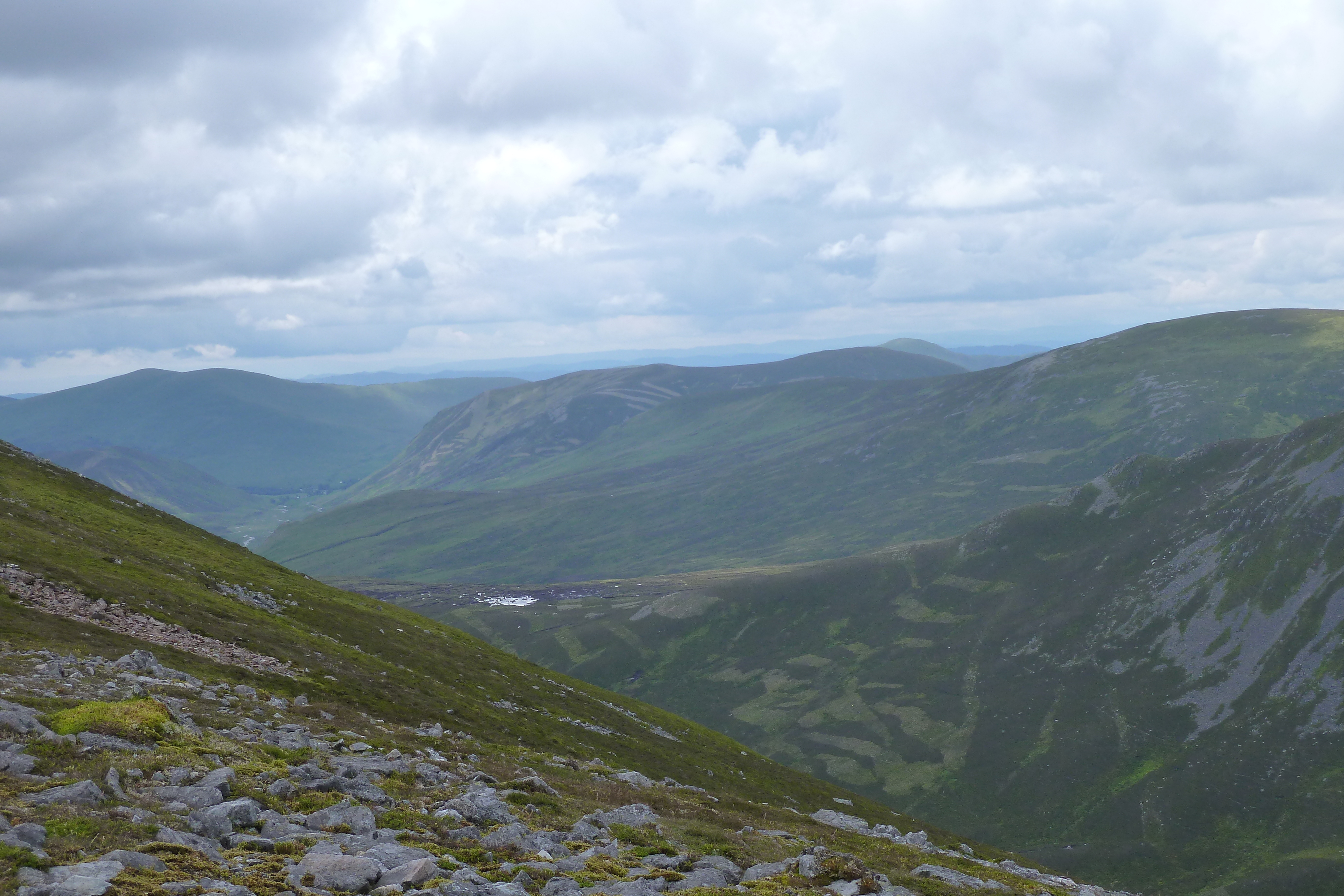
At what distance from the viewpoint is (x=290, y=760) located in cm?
3681

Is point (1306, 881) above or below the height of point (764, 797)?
below

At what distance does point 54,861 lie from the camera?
22500mm

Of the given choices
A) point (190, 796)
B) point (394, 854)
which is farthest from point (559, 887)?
point (190, 796)

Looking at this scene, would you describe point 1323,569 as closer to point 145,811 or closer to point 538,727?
point 538,727

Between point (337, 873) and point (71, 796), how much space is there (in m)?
8.95

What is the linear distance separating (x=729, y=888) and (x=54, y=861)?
65.5 ft

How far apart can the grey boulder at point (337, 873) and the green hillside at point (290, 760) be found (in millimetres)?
99

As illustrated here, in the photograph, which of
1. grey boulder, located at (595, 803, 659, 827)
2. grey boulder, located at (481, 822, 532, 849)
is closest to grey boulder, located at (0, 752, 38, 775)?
grey boulder, located at (481, 822, 532, 849)

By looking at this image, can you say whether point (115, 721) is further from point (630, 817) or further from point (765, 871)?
point (765, 871)

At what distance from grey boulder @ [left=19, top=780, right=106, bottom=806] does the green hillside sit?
67 mm

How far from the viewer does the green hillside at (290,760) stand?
26391 mm

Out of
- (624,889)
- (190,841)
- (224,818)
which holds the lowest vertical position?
(624,889)

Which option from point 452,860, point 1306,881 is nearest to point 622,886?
point 452,860

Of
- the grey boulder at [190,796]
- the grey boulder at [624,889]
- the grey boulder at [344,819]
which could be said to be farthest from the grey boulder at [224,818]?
the grey boulder at [624,889]
